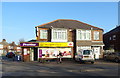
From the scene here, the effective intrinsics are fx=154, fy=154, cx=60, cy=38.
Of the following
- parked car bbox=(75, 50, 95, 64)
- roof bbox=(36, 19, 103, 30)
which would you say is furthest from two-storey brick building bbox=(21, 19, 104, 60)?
parked car bbox=(75, 50, 95, 64)

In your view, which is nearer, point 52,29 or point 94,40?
point 52,29

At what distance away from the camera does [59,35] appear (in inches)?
1093

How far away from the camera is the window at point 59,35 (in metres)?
27.5

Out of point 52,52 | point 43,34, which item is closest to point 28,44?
point 43,34

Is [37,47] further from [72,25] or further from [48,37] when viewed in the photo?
[72,25]

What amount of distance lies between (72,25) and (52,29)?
4.42 meters

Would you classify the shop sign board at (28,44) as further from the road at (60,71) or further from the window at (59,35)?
the road at (60,71)

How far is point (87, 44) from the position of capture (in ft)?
93.5

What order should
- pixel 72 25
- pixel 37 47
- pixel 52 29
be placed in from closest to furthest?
pixel 37 47 < pixel 52 29 < pixel 72 25

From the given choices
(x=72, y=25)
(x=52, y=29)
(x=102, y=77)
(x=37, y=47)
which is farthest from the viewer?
(x=72, y=25)

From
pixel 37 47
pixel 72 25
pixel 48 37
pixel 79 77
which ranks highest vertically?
pixel 72 25

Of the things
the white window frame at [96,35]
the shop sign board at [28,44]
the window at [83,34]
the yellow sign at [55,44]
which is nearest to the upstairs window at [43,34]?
the yellow sign at [55,44]

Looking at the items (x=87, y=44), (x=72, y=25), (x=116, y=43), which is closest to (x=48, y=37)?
(x=72, y=25)

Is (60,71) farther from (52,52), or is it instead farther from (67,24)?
(67,24)
